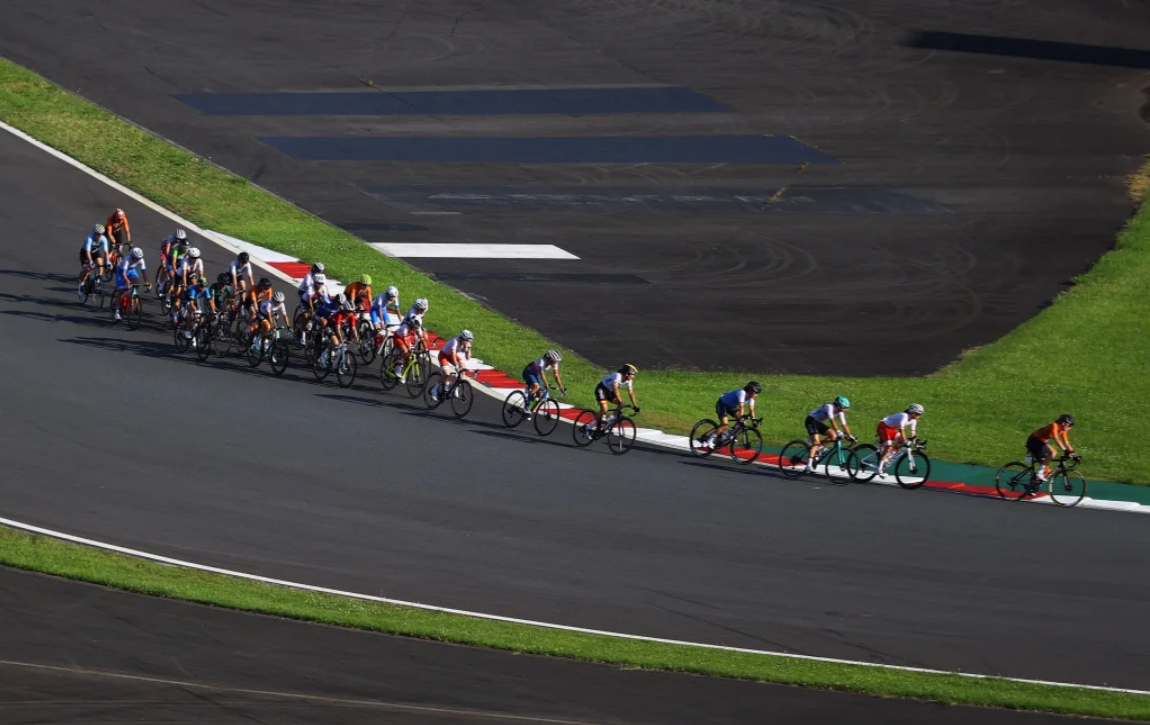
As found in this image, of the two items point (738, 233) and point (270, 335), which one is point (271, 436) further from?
point (738, 233)

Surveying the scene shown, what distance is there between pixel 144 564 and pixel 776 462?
518 inches

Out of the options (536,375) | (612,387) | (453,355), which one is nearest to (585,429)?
(612,387)

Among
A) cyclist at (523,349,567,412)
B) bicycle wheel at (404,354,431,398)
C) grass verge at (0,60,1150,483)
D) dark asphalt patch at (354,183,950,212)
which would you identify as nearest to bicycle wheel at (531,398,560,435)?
cyclist at (523,349,567,412)

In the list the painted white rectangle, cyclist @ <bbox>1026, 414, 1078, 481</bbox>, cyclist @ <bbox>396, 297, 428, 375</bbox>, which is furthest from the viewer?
the painted white rectangle

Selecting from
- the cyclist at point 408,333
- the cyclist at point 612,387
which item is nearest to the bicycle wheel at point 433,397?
the cyclist at point 408,333

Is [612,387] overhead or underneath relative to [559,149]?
underneath

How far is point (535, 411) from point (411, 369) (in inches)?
131

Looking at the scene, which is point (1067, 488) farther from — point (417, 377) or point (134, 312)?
Answer: point (134, 312)

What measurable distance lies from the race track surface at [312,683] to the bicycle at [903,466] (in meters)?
10.9

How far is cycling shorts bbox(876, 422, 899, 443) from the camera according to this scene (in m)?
29.1

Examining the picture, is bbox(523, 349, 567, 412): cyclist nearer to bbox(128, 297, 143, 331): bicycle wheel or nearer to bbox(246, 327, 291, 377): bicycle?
bbox(246, 327, 291, 377): bicycle

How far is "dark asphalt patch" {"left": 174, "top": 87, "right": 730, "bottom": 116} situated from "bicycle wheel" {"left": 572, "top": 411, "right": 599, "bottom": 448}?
2651 cm

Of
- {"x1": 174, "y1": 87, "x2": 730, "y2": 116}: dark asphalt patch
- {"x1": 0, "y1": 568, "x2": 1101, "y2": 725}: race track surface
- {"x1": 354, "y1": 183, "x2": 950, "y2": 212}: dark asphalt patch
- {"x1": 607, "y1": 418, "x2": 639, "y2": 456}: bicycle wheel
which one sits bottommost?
{"x1": 0, "y1": 568, "x2": 1101, "y2": 725}: race track surface

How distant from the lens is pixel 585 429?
30641mm
